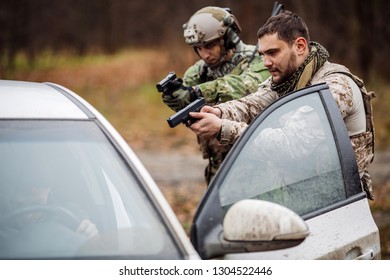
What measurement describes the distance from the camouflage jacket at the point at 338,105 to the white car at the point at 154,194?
0.19m

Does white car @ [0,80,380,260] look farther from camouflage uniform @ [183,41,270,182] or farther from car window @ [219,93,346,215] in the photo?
camouflage uniform @ [183,41,270,182]

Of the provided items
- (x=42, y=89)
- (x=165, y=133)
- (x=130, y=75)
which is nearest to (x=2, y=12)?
(x=130, y=75)

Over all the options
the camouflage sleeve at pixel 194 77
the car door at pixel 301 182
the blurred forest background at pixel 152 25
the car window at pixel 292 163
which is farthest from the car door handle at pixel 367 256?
the blurred forest background at pixel 152 25

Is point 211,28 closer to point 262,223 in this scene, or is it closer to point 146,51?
point 262,223

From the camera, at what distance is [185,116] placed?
124 inches

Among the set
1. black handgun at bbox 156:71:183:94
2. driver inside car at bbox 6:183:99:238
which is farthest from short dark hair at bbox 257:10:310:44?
driver inside car at bbox 6:183:99:238

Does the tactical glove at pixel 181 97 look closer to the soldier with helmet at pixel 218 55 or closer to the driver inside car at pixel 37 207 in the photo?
the soldier with helmet at pixel 218 55

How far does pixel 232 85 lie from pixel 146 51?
948 inches

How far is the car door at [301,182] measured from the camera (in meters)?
2.27

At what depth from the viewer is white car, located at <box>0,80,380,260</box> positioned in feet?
7.04

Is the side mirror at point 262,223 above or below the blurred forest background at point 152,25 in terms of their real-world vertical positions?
below

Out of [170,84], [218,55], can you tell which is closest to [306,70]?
[170,84]
